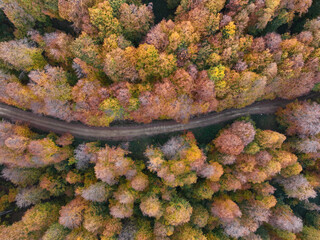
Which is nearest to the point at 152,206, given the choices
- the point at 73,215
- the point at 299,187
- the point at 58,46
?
A: the point at 73,215

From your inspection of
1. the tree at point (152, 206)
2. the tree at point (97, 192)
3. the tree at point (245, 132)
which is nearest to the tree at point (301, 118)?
the tree at point (245, 132)

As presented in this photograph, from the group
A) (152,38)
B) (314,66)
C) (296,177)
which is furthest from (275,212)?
(152,38)

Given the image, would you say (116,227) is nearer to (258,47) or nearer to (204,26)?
(204,26)

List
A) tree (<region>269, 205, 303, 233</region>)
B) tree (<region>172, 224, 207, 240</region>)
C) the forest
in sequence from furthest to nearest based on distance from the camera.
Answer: tree (<region>269, 205, 303, 233</region>) < tree (<region>172, 224, 207, 240</region>) < the forest

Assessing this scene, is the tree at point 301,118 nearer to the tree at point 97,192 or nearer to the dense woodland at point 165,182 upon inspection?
the dense woodland at point 165,182

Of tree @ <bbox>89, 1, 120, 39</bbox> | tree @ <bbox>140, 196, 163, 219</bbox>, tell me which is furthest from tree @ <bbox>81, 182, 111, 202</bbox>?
tree @ <bbox>89, 1, 120, 39</bbox>

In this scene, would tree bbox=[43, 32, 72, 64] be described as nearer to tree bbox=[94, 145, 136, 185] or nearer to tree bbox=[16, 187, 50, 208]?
tree bbox=[94, 145, 136, 185]
